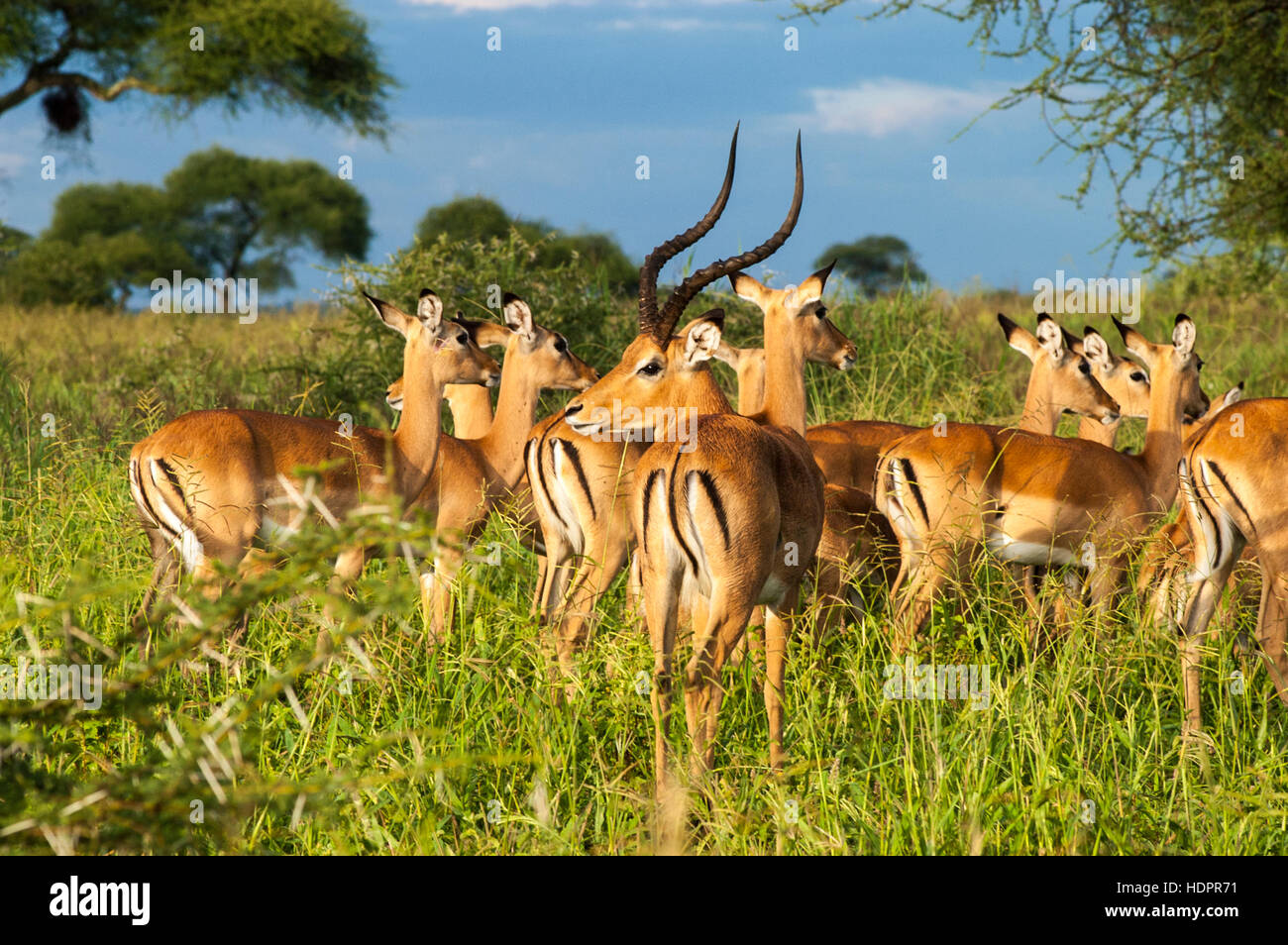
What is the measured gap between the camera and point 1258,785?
3047 millimetres

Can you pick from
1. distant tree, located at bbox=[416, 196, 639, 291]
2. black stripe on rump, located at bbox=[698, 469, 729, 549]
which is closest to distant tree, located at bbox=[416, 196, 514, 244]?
distant tree, located at bbox=[416, 196, 639, 291]

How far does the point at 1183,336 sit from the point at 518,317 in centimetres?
283

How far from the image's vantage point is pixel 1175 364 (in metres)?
5.54

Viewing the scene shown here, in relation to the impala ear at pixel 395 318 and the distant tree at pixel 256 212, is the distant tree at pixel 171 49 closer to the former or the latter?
the distant tree at pixel 256 212

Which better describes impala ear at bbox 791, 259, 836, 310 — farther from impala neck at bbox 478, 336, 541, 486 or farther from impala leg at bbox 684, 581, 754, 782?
impala leg at bbox 684, 581, 754, 782

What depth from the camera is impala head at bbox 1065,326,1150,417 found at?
6.21m

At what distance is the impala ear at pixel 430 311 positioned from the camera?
512cm

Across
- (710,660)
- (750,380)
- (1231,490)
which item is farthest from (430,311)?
(1231,490)

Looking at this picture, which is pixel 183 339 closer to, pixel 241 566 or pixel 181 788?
pixel 241 566

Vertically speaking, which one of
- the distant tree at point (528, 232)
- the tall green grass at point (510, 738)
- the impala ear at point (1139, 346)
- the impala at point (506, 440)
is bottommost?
the tall green grass at point (510, 738)

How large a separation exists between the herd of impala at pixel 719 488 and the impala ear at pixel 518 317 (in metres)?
0.01

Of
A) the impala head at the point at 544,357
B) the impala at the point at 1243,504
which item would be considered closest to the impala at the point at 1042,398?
the impala head at the point at 544,357

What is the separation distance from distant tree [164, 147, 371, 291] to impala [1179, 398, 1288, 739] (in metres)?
28.2
